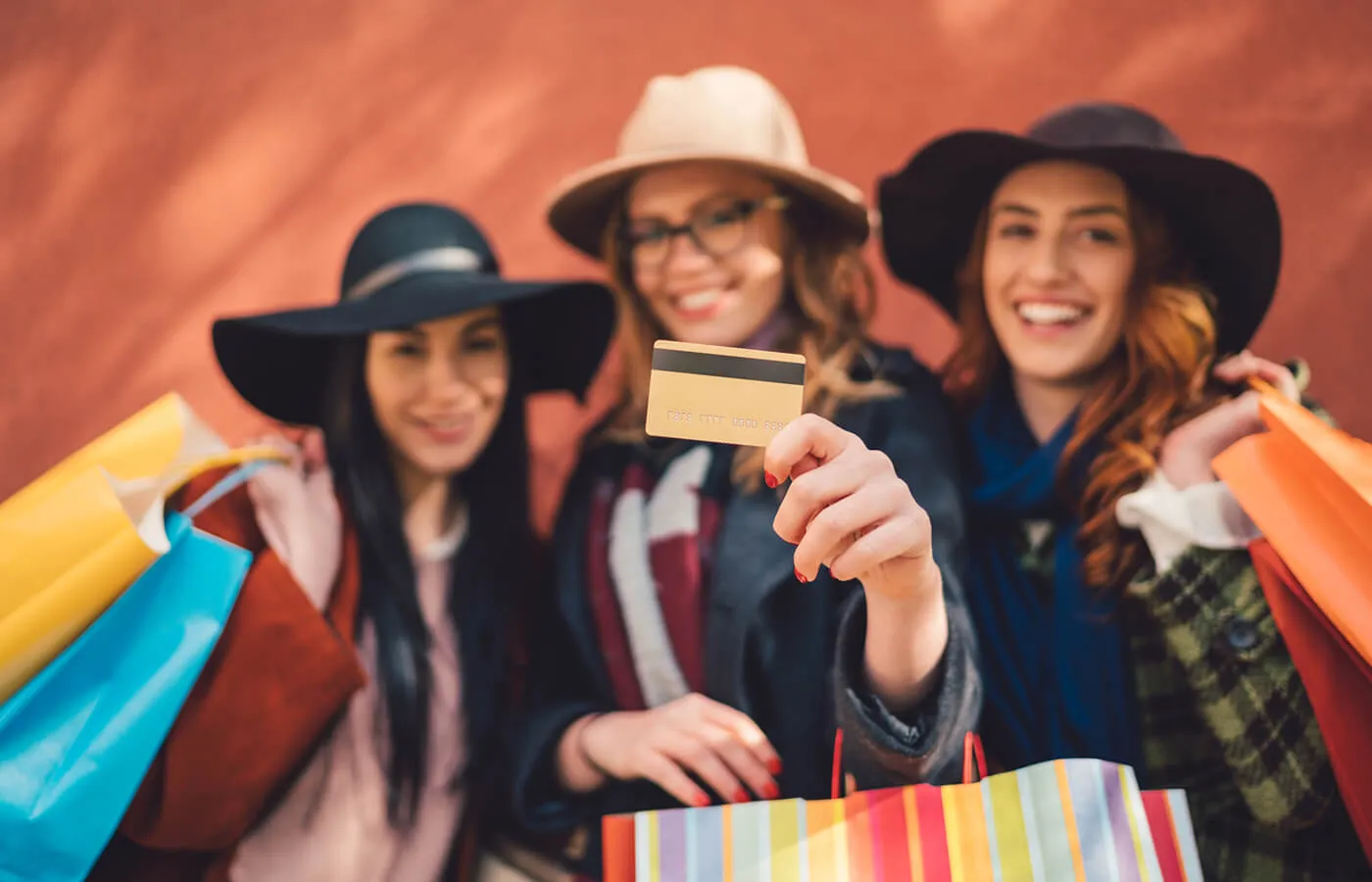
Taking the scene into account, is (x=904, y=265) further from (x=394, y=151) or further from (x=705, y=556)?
(x=394, y=151)

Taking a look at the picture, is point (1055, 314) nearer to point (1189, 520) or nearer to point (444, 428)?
point (1189, 520)

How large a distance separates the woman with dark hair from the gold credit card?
610 mm

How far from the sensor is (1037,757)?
1291mm

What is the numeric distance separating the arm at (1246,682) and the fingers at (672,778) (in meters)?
0.60

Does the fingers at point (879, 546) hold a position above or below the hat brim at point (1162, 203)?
below

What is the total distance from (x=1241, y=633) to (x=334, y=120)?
190 cm

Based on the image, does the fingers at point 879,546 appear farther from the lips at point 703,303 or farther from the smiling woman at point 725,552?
the lips at point 703,303

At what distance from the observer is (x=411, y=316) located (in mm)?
1436

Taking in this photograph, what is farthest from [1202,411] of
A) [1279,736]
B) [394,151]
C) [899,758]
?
[394,151]

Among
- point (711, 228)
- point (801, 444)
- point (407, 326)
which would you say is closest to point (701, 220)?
point (711, 228)

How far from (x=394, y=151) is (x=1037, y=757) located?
5.54ft

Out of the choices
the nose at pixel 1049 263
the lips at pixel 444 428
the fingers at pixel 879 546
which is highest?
the nose at pixel 1049 263

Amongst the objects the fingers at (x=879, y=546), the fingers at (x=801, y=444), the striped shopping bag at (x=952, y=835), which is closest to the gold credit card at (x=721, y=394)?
the fingers at (x=801, y=444)

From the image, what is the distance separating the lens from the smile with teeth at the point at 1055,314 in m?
1.38
